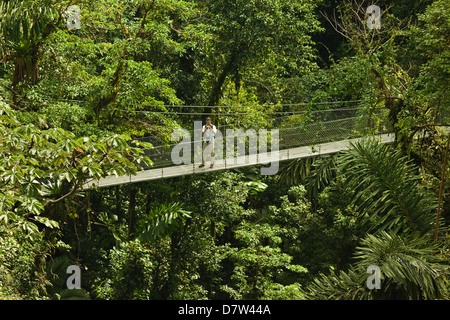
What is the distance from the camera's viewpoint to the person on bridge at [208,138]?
7805 millimetres

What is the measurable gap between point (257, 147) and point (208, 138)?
1.38m

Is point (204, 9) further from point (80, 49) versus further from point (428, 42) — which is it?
point (428, 42)

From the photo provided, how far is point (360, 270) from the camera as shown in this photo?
3463 mm

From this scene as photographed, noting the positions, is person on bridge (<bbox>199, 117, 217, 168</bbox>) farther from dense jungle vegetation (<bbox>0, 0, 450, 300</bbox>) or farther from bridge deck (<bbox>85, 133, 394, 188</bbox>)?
dense jungle vegetation (<bbox>0, 0, 450, 300</bbox>)

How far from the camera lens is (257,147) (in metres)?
9.09

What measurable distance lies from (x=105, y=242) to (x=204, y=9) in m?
5.46

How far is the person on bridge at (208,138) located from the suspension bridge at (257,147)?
0.18 m

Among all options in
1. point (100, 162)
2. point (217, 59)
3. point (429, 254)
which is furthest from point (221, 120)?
point (429, 254)

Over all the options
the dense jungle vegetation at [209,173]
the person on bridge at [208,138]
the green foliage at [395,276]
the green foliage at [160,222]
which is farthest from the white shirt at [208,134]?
the green foliage at [395,276]

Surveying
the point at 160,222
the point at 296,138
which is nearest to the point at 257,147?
the point at 296,138

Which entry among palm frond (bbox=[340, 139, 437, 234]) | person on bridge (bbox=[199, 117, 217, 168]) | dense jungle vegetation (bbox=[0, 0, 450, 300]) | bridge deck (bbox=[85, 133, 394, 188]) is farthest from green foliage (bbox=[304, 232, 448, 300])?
bridge deck (bbox=[85, 133, 394, 188])

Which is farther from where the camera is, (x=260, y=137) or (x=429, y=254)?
(x=260, y=137)

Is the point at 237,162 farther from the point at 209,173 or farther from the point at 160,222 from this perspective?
the point at 160,222

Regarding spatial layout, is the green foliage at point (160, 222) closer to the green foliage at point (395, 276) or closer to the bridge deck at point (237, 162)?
the bridge deck at point (237, 162)
